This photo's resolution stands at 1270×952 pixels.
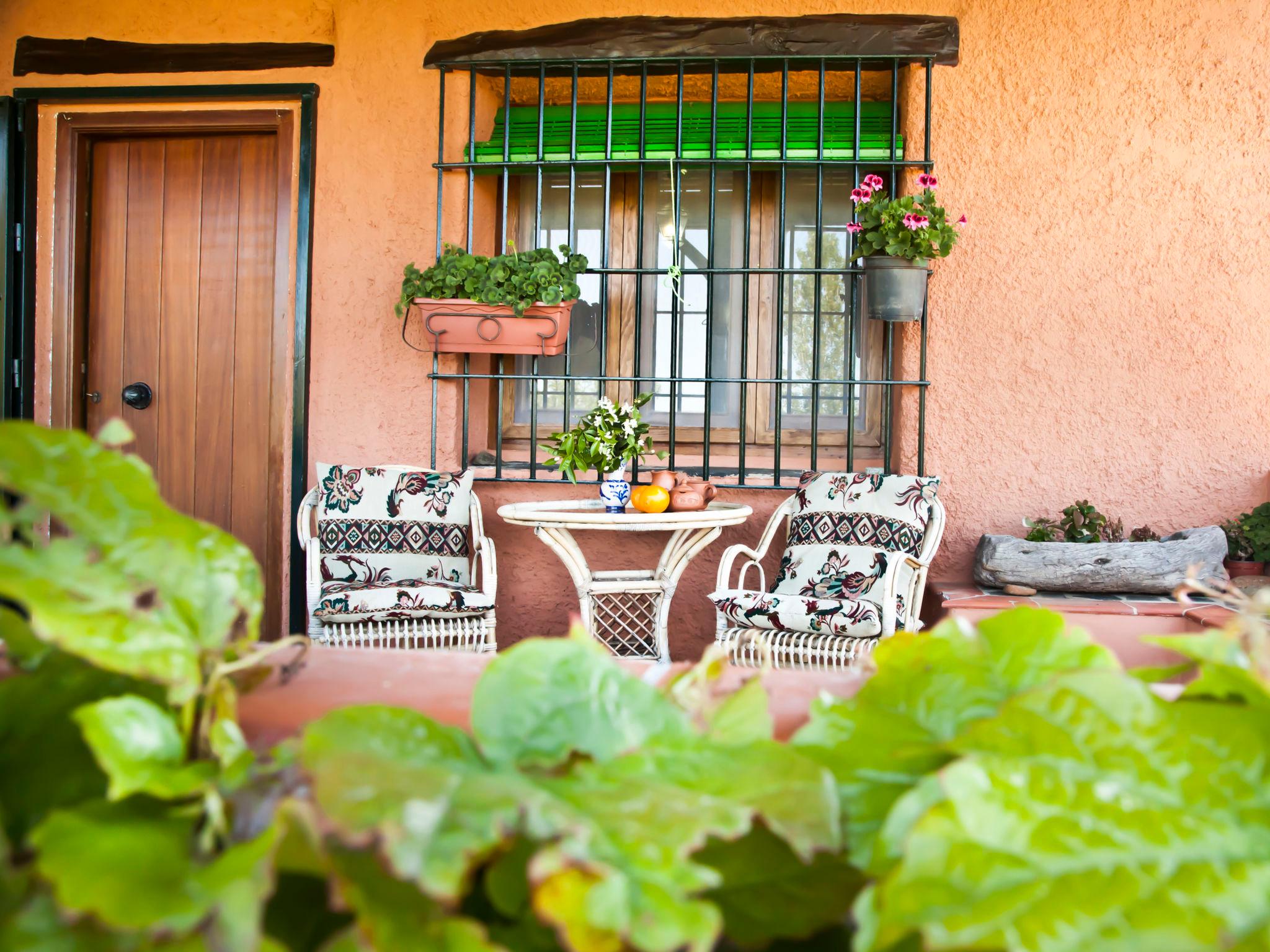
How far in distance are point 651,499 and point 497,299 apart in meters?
1.09

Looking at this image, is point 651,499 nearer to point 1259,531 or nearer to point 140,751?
point 1259,531

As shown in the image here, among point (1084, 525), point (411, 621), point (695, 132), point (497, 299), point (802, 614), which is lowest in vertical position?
point (411, 621)

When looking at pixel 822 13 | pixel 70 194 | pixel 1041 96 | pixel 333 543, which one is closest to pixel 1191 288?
pixel 1041 96

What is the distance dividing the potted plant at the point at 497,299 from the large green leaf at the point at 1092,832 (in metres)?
3.67

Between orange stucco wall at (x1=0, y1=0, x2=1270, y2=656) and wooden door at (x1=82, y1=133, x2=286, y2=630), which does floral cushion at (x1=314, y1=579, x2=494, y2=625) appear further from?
wooden door at (x1=82, y1=133, x2=286, y2=630)

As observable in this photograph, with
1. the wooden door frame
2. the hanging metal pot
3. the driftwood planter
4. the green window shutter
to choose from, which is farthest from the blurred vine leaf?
the wooden door frame

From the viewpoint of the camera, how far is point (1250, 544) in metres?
3.54

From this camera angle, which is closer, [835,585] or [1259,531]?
[835,585]

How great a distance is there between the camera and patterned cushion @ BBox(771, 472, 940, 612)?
10.9 feet

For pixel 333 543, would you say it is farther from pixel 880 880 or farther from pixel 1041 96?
pixel 880 880

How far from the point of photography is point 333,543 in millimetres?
3648

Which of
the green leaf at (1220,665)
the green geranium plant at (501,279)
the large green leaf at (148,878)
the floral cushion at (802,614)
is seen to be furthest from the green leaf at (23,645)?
the green geranium plant at (501,279)

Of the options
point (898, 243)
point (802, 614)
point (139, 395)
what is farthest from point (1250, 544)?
point (139, 395)

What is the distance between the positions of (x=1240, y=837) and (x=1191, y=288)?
4195 mm
